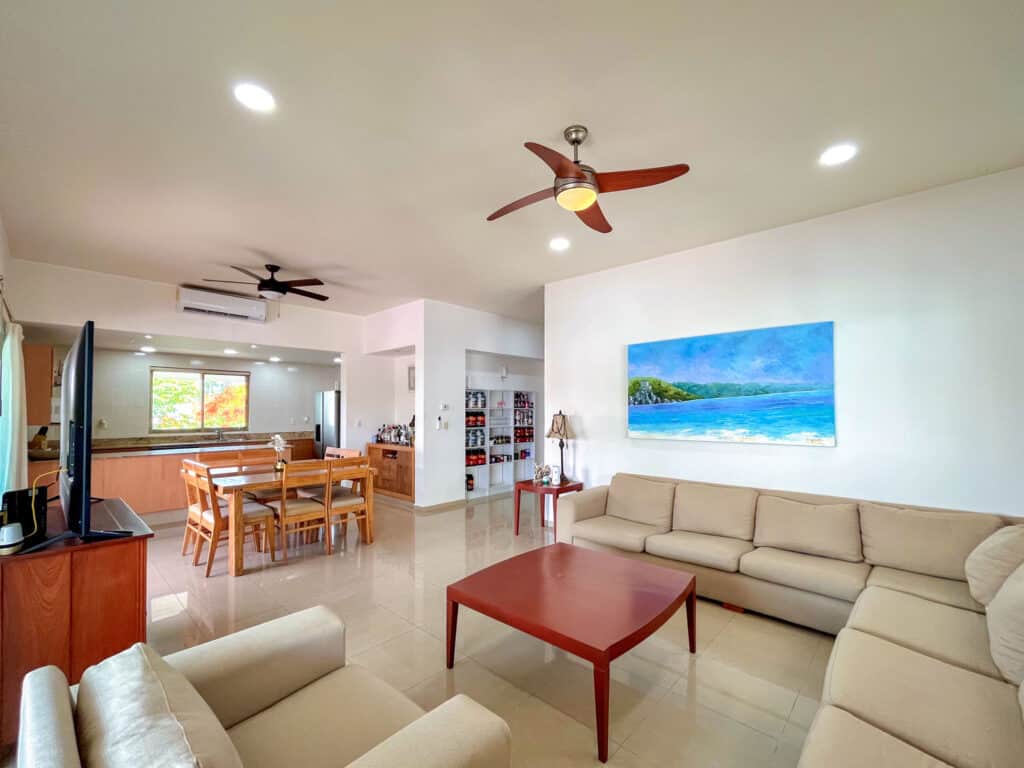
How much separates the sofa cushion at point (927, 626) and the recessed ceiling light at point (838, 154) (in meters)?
2.39

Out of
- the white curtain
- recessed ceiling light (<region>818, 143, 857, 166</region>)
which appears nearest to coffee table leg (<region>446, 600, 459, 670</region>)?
recessed ceiling light (<region>818, 143, 857, 166</region>)

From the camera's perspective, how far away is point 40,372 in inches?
169

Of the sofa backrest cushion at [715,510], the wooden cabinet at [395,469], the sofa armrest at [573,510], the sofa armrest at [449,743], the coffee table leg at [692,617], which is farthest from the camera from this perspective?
the wooden cabinet at [395,469]

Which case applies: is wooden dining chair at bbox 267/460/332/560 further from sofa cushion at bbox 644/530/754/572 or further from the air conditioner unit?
sofa cushion at bbox 644/530/754/572

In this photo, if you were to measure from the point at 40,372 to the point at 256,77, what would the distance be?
14.4 ft

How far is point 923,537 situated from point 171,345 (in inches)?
299

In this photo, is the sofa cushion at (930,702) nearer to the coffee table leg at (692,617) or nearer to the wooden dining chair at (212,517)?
the coffee table leg at (692,617)

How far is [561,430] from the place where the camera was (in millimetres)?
4648

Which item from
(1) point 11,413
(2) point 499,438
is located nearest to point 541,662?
(1) point 11,413

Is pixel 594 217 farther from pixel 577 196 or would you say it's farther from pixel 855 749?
pixel 855 749

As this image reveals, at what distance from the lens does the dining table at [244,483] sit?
3.55 metres

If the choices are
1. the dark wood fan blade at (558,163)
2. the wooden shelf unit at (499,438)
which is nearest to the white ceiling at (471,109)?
the dark wood fan blade at (558,163)

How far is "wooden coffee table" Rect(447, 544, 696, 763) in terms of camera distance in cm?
180

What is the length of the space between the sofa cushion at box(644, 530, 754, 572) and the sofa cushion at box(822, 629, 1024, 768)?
1190mm
